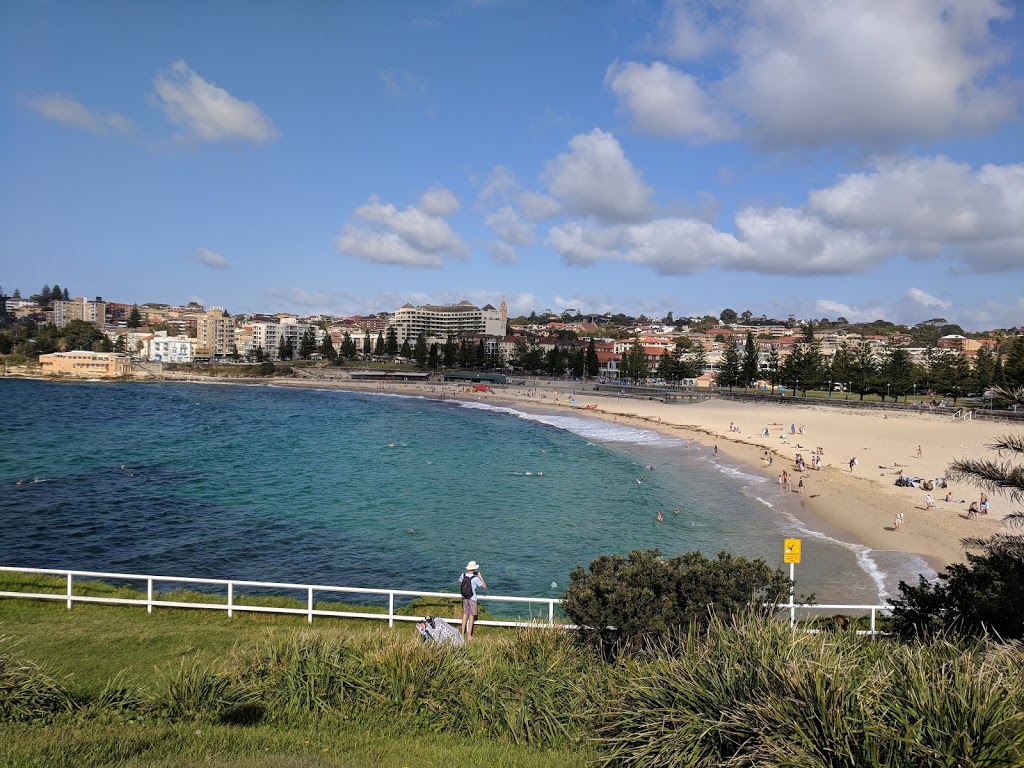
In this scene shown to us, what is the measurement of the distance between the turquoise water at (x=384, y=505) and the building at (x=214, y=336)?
103 meters

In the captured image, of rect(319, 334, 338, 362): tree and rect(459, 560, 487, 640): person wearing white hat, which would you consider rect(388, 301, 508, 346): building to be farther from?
rect(459, 560, 487, 640): person wearing white hat

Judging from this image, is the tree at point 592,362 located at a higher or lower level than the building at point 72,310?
lower

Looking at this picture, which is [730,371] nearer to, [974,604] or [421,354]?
[421,354]

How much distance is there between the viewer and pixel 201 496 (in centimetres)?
2595

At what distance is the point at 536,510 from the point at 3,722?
20093mm

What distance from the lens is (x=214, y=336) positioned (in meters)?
150

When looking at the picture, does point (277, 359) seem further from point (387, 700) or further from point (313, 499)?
point (387, 700)

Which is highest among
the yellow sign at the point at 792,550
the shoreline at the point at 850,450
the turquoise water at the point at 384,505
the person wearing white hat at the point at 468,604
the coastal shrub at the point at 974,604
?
the coastal shrub at the point at 974,604

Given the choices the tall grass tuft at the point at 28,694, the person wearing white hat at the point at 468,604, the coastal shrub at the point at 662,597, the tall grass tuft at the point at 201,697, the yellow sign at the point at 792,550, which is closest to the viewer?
the tall grass tuft at the point at 28,694

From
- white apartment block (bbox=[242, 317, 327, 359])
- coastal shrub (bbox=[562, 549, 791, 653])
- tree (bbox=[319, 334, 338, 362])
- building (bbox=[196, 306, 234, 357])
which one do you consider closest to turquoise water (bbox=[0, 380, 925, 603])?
coastal shrub (bbox=[562, 549, 791, 653])

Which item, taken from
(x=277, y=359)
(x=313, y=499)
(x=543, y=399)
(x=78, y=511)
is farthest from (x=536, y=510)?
(x=277, y=359)

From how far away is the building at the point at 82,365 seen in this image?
102m

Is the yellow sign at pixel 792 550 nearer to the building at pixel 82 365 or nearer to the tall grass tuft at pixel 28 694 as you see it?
the tall grass tuft at pixel 28 694

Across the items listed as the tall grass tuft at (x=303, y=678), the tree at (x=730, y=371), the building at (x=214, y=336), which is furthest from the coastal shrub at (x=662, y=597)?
the building at (x=214, y=336)
